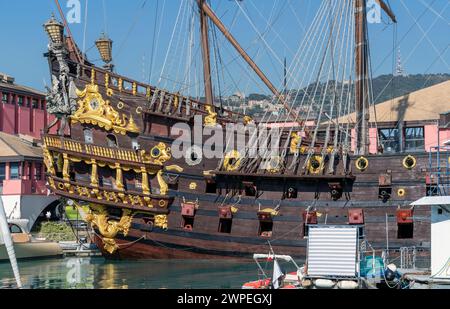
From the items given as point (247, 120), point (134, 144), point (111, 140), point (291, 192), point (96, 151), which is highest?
point (247, 120)

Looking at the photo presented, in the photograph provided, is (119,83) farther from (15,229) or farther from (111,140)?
(15,229)

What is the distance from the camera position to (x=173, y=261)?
30594 mm

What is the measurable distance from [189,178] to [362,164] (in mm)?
7043

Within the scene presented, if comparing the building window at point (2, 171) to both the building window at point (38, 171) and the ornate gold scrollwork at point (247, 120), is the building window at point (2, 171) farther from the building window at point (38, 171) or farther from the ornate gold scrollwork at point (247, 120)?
the ornate gold scrollwork at point (247, 120)

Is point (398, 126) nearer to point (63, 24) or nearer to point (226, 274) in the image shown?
point (226, 274)

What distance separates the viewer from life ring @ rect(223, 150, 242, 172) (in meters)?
30.2

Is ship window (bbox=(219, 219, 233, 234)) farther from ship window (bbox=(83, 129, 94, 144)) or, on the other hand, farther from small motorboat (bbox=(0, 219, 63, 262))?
small motorboat (bbox=(0, 219, 63, 262))

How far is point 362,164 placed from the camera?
28.8 m

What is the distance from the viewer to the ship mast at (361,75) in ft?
99.1

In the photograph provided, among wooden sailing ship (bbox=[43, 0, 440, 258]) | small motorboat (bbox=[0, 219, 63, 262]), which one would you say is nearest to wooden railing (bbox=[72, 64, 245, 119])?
wooden sailing ship (bbox=[43, 0, 440, 258])

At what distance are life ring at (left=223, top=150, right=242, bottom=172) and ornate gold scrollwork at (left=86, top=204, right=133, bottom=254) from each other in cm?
446

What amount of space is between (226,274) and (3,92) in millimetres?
33144

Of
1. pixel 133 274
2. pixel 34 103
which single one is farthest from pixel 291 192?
pixel 34 103

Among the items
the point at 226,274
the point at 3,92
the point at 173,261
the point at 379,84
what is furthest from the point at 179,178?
the point at 379,84
